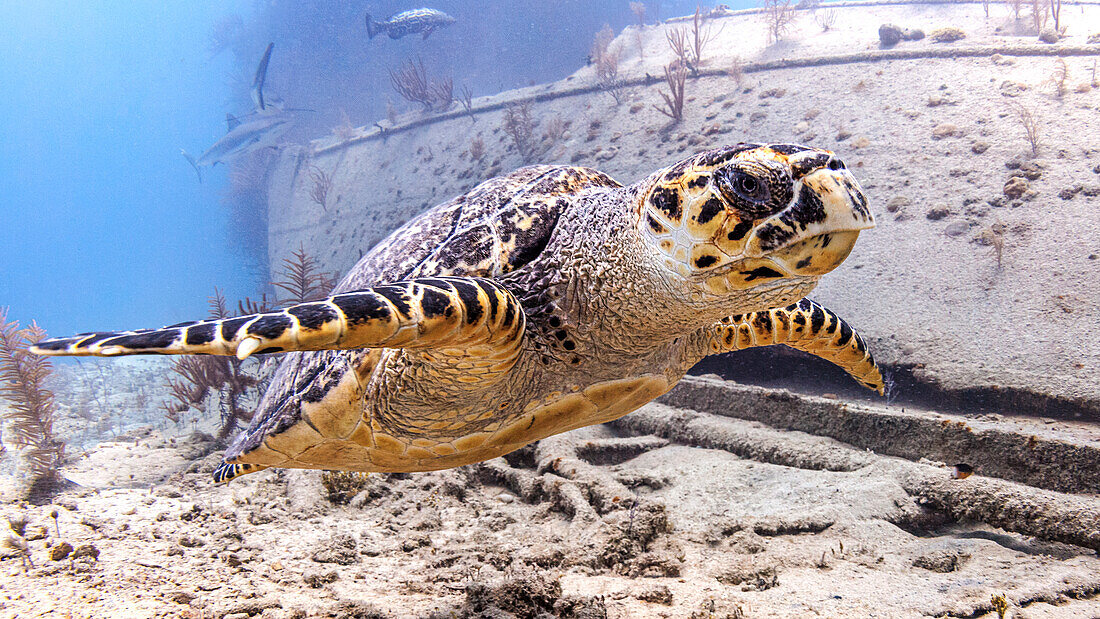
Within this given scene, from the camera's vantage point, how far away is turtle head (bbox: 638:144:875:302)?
4.46 ft

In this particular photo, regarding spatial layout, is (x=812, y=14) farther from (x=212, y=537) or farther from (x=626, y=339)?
(x=212, y=537)

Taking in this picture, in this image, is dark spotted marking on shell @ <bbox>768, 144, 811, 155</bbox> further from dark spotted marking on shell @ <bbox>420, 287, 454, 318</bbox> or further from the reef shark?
the reef shark

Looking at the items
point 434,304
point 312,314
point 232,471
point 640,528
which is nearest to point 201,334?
point 312,314

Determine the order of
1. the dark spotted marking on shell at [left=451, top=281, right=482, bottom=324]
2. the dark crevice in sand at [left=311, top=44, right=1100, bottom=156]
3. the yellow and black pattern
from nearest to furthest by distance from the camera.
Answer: the dark spotted marking on shell at [left=451, top=281, right=482, bottom=324]
the yellow and black pattern
the dark crevice in sand at [left=311, top=44, right=1100, bottom=156]

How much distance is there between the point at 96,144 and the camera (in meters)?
116

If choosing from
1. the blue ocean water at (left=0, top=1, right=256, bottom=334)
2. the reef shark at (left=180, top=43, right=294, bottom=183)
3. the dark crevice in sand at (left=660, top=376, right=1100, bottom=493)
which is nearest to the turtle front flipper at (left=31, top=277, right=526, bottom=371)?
the dark crevice in sand at (left=660, top=376, right=1100, bottom=493)

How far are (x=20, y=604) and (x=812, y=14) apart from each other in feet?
50.1

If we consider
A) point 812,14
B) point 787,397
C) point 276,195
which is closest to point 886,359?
point 787,397

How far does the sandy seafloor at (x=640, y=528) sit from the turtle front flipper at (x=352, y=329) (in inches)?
37.4

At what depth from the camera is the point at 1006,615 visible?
1.56 metres

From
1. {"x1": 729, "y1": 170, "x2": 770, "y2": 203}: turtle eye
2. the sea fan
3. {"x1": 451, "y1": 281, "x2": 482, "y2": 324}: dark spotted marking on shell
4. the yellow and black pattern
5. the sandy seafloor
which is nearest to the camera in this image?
{"x1": 729, "y1": 170, "x2": 770, "y2": 203}: turtle eye

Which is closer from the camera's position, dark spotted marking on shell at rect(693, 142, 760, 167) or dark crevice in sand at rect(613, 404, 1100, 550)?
dark spotted marking on shell at rect(693, 142, 760, 167)

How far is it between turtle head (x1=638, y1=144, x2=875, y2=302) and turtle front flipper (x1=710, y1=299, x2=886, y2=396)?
1.27 meters

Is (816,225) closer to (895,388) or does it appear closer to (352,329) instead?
(352,329)
